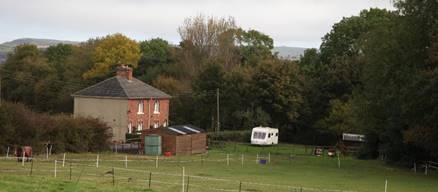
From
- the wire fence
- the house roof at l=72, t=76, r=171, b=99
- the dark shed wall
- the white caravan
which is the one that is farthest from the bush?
the white caravan

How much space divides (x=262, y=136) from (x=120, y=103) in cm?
1667

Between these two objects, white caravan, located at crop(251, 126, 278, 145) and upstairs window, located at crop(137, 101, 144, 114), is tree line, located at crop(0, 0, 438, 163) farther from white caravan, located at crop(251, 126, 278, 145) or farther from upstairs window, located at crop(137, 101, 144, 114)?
upstairs window, located at crop(137, 101, 144, 114)

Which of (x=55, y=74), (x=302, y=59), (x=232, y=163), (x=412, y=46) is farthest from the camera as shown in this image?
(x=55, y=74)

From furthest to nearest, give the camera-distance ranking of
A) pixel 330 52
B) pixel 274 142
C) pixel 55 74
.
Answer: pixel 55 74 → pixel 330 52 → pixel 274 142

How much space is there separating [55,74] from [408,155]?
221ft

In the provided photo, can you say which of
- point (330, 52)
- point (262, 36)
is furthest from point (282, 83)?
point (262, 36)

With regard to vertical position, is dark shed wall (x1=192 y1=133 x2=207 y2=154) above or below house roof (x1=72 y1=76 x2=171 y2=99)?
below

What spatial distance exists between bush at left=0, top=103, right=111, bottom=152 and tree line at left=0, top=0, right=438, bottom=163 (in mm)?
22934

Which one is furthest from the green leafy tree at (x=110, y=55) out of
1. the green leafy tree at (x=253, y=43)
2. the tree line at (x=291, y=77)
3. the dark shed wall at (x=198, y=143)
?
the dark shed wall at (x=198, y=143)

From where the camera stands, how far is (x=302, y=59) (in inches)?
3942

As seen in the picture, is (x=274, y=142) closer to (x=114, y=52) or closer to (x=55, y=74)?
(x=114, y=52)

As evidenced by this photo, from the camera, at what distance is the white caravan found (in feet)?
255

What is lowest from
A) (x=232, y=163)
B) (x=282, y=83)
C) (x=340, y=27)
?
(x=232, y=163)

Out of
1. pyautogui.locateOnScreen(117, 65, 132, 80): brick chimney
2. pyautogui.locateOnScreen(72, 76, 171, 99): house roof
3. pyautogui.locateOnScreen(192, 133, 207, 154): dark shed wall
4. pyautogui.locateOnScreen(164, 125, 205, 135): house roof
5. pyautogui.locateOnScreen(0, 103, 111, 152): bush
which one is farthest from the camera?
pyautogui.locateOnScreen(117, 65, 132, 80): brick chimney
